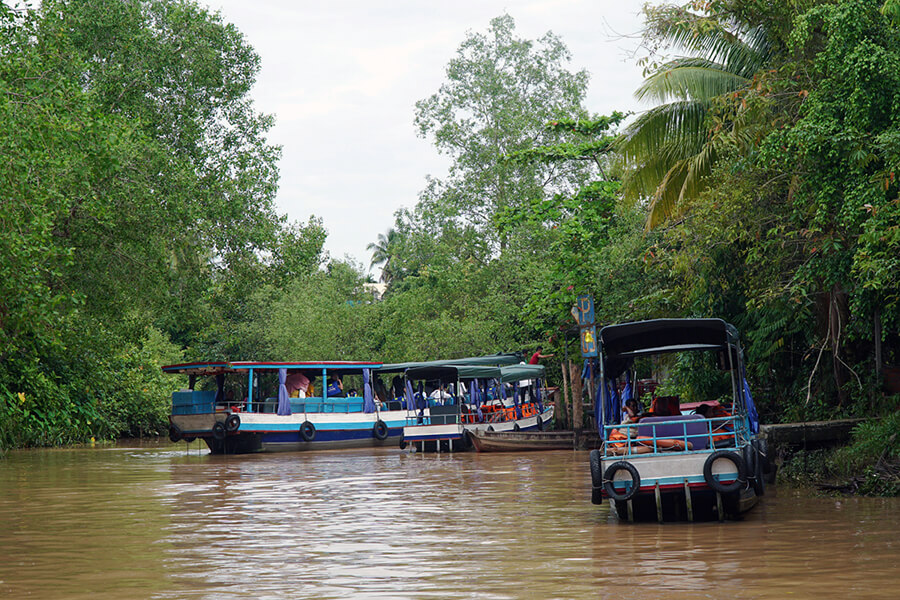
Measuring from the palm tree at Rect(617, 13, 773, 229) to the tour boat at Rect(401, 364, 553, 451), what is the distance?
976 cm

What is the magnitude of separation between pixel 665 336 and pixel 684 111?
6830 millimetres

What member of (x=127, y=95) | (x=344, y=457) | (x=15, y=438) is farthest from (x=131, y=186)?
(x=15, y=438)

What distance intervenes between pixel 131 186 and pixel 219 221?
18.7ft

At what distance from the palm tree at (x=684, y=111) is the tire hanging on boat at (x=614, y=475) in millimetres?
7351

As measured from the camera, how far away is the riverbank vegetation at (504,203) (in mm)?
12984

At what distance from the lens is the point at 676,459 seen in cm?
1088

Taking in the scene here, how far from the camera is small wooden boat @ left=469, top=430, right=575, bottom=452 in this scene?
2517 centimetres

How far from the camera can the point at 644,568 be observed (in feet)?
27.3

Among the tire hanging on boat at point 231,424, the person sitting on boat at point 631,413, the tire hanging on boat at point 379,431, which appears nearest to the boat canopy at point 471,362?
the tire hanging on boat at point 379,431

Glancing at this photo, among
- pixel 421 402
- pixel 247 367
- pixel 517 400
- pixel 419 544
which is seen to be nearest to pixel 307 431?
pixel 247 367

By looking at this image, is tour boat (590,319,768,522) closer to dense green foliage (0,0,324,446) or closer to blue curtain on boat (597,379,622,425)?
blue curtain on boat (597,379,622,425)

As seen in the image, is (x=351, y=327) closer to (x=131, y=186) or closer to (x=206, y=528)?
(x=131, y=186)

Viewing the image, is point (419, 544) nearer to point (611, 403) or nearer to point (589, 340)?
point (611, 403)

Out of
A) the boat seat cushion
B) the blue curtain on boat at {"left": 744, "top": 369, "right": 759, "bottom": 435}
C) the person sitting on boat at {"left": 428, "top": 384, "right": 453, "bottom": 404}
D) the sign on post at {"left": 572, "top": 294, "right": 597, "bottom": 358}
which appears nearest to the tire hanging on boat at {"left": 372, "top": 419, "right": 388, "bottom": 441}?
the person sitting on boat at {"left": 428, "top": 384, "right": 453, "bottom": 404}
